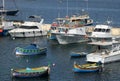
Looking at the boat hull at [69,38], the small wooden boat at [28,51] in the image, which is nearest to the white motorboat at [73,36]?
the boat hull at [69,38]

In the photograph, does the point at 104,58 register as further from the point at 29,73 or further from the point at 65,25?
the point at 65,25

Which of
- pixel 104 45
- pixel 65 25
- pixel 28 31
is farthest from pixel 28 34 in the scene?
pixel 104 45

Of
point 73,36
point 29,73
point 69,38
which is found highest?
point 29,73

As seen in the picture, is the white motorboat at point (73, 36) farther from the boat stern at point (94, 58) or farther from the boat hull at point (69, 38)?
the boat stern at point (94, 58)

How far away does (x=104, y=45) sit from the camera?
86938 mm

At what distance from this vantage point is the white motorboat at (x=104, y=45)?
76.4 m

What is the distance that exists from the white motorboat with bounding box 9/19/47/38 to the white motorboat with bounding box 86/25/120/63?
18.4m

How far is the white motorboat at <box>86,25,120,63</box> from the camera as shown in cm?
7644

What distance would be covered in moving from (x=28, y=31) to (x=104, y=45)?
26.5m

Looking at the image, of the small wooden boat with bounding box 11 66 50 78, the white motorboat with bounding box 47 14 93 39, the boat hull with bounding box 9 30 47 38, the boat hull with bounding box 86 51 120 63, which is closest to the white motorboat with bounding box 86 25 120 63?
the boat hull with bounding box 86 51 120 63

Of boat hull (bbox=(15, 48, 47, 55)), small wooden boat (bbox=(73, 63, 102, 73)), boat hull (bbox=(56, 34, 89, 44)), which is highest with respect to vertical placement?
small wooden boat (bbox=(73, 63, 102, 73))

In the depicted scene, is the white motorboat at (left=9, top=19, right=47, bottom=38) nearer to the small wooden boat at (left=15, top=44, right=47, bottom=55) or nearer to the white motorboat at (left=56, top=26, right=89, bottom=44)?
the white motorboat at (left=56, top=26, right=89, bottom=44)

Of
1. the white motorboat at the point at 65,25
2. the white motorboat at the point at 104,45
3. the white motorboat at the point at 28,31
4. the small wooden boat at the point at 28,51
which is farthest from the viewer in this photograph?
the white motorboat at the point at 28,31

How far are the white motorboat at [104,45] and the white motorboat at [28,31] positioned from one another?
18.4 m
